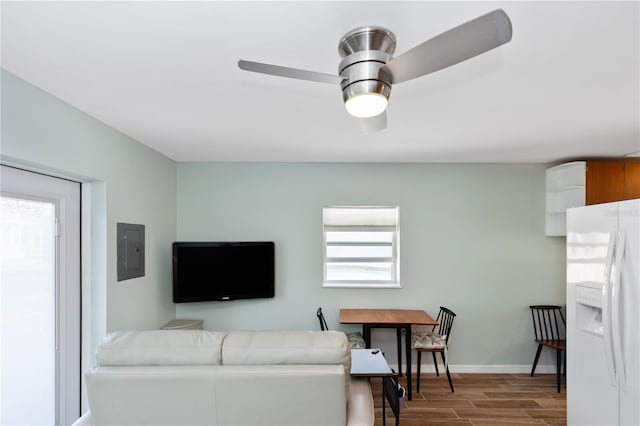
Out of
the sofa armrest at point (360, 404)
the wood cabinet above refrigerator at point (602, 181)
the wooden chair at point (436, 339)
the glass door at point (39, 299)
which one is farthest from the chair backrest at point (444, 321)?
the glass door at point (39, 299)

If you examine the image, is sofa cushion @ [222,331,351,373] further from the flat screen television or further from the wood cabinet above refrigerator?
the wood cabinet above refrigerator

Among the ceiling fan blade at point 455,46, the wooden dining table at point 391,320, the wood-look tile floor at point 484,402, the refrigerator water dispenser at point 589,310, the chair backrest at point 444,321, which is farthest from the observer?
the chair backrest at point 444,321

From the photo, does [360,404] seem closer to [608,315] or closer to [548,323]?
[608,315]

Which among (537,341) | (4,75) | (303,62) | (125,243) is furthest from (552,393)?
(4,75)

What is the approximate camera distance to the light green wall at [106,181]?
2268 millimetres

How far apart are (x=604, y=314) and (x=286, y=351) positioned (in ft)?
6.47

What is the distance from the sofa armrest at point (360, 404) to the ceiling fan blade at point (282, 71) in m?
1.69

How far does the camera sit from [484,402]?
390 centimetres

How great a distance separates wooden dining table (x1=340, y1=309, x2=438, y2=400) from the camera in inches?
160

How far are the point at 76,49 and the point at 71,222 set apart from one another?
159cm

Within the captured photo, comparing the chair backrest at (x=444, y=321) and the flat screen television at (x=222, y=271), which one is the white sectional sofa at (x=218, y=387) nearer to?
the flat screen television at (x=222, y=271)

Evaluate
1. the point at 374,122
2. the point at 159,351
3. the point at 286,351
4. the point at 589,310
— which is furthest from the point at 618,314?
the point at 159,351

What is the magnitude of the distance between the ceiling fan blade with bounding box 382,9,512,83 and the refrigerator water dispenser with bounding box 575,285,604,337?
2.06 meters

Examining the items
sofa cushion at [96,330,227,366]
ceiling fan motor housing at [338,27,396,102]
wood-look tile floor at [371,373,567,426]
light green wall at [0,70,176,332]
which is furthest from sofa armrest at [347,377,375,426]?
light green wall at [0,70,176,332]
